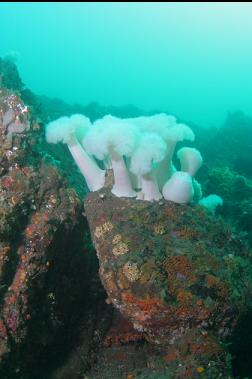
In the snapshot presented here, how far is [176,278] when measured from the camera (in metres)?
3.67

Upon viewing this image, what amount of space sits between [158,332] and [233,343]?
883 mm

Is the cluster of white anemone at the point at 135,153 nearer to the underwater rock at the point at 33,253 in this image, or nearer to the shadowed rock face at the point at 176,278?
the shadowed rock face at the point at 176,278

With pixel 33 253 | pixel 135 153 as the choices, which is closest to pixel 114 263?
pixel 33 253

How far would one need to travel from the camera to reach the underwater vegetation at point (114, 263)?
361cm

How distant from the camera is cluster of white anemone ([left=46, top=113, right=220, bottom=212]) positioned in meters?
4.48

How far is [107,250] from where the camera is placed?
4039mm

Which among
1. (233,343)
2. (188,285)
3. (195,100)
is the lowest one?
(195,100)

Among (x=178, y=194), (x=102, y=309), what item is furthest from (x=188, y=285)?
(x=102, y=309)

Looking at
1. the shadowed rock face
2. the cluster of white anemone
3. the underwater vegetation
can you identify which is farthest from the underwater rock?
the cluster of white anemone

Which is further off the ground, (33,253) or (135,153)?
(135,153)

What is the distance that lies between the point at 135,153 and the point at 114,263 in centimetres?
155

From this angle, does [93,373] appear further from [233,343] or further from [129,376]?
[233,343]

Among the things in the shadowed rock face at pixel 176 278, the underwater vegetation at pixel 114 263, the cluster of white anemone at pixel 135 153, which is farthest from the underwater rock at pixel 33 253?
the cluster of white anemone at pixel 135 153

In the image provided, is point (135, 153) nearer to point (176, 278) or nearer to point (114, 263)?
point (114, 263)
